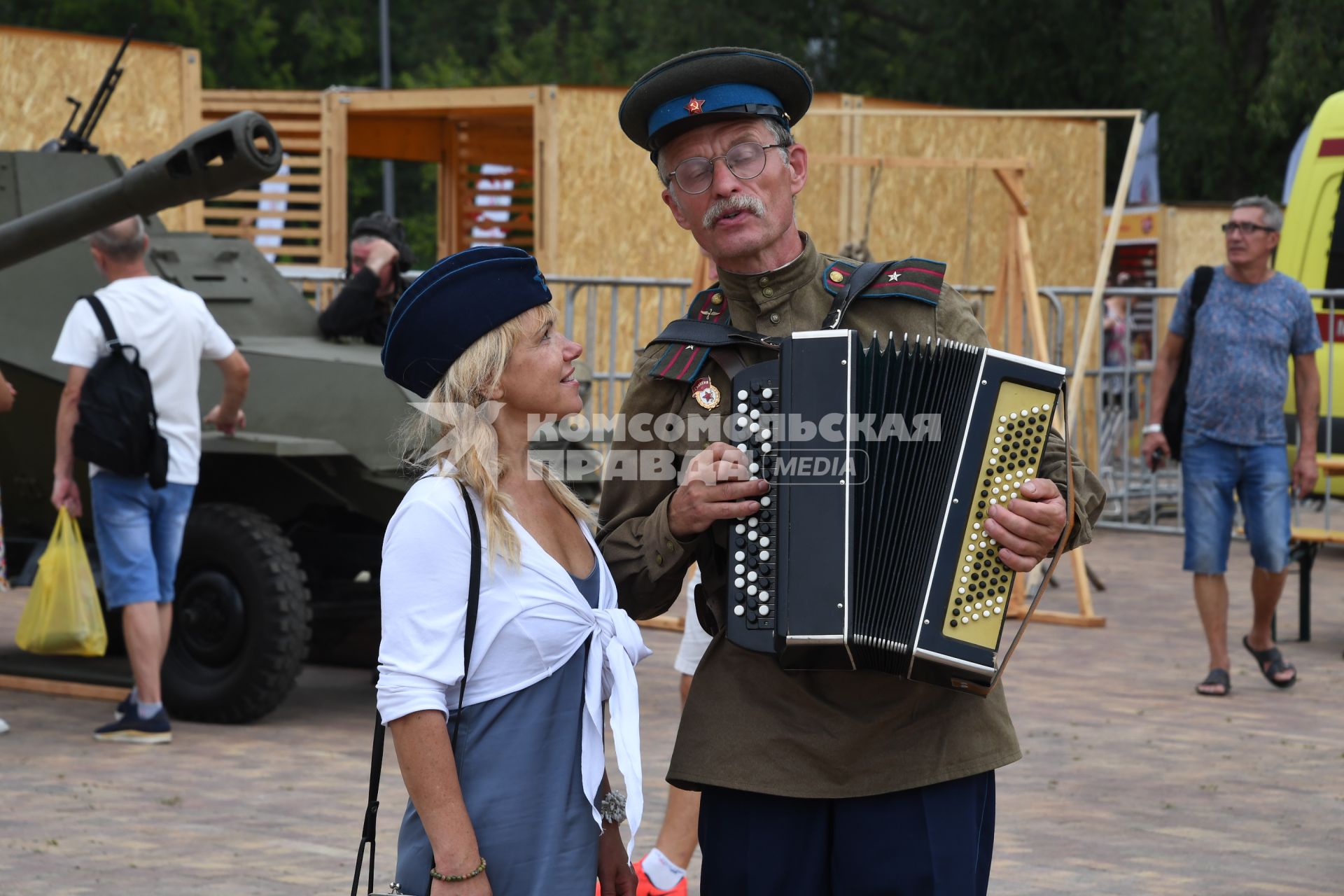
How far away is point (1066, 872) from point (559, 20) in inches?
1847

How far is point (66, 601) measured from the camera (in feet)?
23.6

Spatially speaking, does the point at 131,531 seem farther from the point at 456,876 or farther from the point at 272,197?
the point at 272,197

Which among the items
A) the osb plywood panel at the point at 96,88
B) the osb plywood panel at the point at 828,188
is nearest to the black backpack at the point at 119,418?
the osb plywood panel at the point at 96,88

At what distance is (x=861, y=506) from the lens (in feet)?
9.68

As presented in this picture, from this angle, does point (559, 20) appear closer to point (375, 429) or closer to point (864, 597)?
point (375, 429)

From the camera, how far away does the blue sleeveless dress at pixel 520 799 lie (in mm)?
2854

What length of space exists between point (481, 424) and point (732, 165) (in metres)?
0.64

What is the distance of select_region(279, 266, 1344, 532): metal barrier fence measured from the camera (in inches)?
474

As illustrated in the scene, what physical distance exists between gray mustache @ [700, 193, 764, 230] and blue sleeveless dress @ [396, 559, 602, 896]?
0.85 meters

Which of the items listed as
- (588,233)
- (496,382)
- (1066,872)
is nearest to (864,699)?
(496,382)

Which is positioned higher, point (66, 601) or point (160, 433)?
point (160, 433)

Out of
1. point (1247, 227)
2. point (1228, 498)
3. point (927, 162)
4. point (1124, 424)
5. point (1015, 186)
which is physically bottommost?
point (1228, 498)

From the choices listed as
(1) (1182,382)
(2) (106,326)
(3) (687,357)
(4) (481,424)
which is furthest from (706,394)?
(1) (1182,382)

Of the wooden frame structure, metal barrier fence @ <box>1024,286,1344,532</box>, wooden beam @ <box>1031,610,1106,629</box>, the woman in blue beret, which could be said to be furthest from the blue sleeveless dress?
the wooden frame structure
